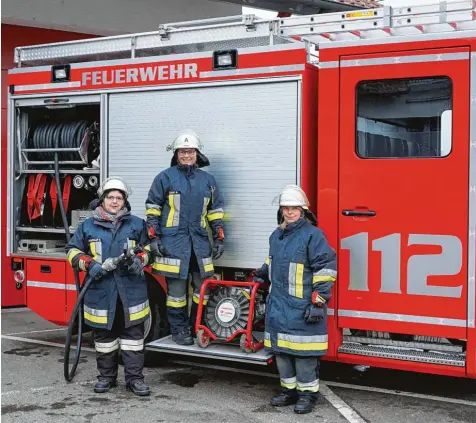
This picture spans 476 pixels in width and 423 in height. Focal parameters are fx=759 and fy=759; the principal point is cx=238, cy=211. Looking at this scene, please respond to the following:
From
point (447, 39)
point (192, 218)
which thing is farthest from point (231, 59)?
point (447, 39)

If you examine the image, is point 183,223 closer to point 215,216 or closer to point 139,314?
point 215,216

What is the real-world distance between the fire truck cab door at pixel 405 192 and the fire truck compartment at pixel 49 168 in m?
2.57

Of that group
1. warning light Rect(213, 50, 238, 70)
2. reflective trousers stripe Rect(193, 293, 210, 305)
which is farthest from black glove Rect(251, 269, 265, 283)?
warning light Rect(213, 50, 238, 70)

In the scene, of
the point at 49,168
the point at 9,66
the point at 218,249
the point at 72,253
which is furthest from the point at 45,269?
the point at 9,66

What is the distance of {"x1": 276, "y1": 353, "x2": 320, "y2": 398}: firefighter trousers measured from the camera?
17.0ft

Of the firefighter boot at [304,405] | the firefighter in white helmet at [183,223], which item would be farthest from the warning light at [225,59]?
the firefighter boot at [304,405]

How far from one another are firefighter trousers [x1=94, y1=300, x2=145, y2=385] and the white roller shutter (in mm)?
898

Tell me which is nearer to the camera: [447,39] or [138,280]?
[447,39]

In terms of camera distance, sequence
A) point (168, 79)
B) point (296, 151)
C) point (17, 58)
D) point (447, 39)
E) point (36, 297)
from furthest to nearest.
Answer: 1. point (17, 58)
2. point (36, 297)
3. point (168, 79)
4. point (296, 151)
5. point (447, 39)

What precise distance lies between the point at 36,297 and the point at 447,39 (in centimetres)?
426

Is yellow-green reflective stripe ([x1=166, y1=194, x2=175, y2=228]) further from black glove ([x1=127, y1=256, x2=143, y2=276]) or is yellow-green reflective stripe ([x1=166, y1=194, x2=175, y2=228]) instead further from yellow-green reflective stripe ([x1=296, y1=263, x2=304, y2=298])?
yellow-green reflective stripe ([x1=296, y1=263, x2=304, y2=298])

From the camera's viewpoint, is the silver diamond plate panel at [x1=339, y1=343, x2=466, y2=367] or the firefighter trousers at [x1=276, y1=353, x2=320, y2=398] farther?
the firefighter trousers at [x1=276, y1=353, x2=320, y2=398]

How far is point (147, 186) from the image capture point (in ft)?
21.1

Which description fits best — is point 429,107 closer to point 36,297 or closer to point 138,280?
point 138,280
